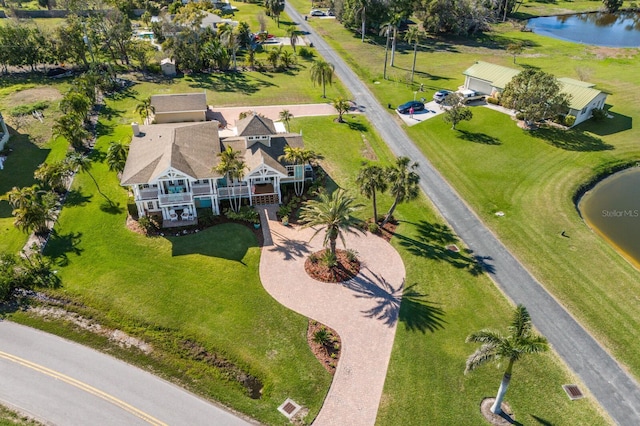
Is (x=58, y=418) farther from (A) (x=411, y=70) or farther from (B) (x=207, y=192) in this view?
(A) (x=411, y=70)

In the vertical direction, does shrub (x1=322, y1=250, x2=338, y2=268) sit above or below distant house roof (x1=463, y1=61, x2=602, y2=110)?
below

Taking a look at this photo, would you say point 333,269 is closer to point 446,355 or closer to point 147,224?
point 446,355

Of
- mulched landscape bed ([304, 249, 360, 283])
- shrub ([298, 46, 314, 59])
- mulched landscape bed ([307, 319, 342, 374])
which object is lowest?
mulched landscape bed ([307, 319, 342, 374])

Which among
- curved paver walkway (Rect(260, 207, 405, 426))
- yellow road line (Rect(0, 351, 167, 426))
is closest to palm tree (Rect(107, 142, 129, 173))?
curved paver walkway (Rect(260, 207, 405, 426))

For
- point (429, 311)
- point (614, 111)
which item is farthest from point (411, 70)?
point (429, 311)

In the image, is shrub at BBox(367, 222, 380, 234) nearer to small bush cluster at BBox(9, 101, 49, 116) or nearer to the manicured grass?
the manicured grass

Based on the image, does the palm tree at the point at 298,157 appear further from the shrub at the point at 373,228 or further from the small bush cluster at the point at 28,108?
the small bush cluster at the point at 28,108

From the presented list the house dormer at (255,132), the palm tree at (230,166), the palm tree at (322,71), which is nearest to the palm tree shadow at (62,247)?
the palm tree at (230,166)

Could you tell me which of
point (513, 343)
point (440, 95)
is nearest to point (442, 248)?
point (513, 343)
